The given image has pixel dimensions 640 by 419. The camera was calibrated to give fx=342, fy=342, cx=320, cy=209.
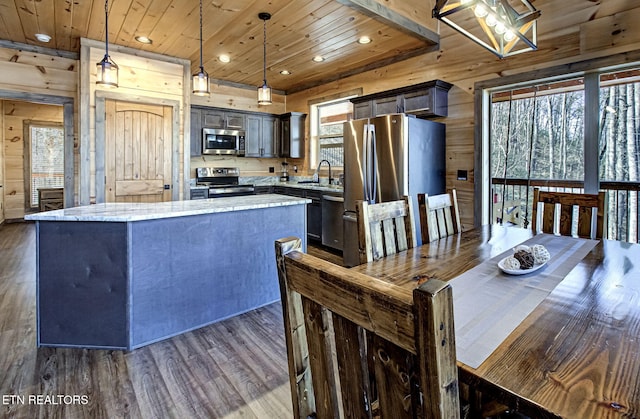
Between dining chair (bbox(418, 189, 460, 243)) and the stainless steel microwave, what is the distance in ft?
14.3

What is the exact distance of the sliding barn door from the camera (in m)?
4.29

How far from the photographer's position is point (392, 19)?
3492 millimetres

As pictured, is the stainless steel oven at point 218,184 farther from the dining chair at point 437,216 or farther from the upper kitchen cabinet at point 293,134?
the dining chair at point 437,216

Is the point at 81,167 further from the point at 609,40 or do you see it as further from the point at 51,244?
the point at 609,40

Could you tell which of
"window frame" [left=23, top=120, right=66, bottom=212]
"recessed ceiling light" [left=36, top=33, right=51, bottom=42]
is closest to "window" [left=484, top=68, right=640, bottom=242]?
"recessed ceiling light" [left=36, top=33, right=51, bottom=42]

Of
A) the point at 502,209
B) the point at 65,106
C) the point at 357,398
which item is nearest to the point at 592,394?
the point at 357,398

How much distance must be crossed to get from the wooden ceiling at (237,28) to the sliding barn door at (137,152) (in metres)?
0.81

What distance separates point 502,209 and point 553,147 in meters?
1.46

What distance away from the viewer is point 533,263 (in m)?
1.50

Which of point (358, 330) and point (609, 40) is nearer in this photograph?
point (358, 330)

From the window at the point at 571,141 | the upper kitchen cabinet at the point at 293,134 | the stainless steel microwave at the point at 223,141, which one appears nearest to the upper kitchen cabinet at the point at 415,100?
the window at the point at 571,141

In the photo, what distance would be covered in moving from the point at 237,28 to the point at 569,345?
13.3 feet

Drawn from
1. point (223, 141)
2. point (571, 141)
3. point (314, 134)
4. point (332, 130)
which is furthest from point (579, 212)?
point (223, 141)

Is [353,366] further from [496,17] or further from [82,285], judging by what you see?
[82,285]
